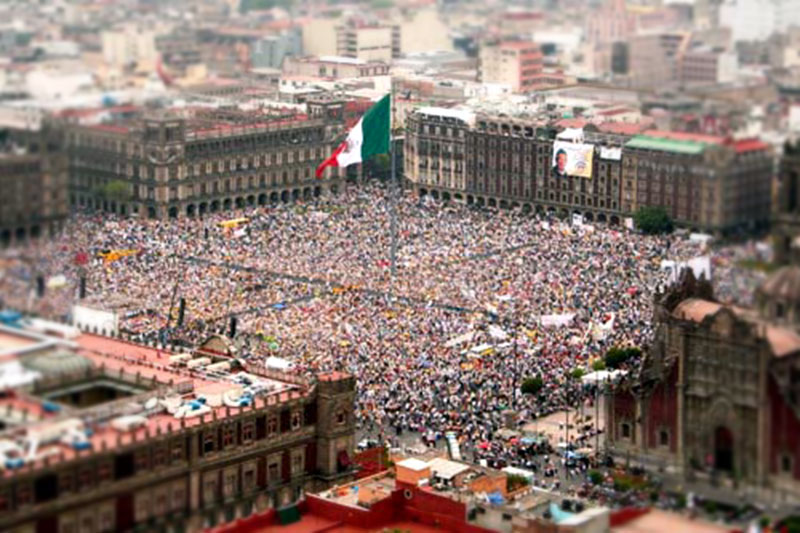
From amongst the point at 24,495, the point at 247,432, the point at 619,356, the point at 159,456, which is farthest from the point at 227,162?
the point at 24,495

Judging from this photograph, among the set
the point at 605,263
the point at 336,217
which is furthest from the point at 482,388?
the point at 336,217

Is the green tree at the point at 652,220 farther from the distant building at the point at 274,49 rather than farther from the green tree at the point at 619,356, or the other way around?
the distant building at the point at 274,49

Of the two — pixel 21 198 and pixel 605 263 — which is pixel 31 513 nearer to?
pixel 21 198

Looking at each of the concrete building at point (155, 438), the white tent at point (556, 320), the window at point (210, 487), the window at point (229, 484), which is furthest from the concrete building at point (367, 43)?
the window at point (210, 487)

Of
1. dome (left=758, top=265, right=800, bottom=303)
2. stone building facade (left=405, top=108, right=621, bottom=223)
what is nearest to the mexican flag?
stone building facade (left=405, top=108, right=621, bottom=223)

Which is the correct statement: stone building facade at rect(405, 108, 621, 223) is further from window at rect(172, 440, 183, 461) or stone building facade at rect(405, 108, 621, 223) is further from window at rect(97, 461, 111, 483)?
window at rect(97, 461, 111, 483)

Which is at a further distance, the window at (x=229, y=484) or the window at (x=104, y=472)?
the window at (x=229, y=484)
